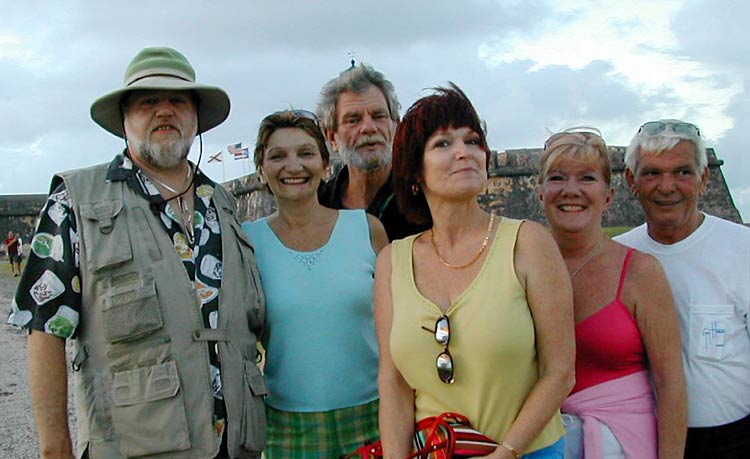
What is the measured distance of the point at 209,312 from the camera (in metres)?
2.82

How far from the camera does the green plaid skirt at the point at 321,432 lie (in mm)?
2986

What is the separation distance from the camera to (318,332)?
9.91 ft

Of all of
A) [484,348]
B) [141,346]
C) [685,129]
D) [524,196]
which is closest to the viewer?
[484,348]

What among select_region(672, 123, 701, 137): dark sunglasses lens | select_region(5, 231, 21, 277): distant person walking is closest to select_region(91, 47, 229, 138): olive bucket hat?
select_region(672, 123, 701, 137): dark sunglasses lens

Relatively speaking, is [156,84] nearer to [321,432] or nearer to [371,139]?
[371,139]

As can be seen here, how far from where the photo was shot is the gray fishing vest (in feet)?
8.72

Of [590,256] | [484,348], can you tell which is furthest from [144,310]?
[590,256]

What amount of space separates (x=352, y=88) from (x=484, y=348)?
199 centimetres

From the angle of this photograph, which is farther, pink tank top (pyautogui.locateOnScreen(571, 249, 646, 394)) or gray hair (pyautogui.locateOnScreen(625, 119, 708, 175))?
gray hair (pyautogui.locateOnScreen(625, 119, 708, 175))

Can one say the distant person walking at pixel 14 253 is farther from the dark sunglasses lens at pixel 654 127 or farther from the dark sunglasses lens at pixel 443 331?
the dark sunglasses lens at pixel 443 331

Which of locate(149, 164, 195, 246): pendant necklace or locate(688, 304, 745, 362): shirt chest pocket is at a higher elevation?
locate(149, 164, 195, 246): pendant necklace

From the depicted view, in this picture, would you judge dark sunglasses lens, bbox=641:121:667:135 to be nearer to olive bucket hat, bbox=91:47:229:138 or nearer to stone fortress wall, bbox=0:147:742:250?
olive bucket hat, bbox=91:47:229:138

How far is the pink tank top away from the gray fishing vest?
1.19 meters

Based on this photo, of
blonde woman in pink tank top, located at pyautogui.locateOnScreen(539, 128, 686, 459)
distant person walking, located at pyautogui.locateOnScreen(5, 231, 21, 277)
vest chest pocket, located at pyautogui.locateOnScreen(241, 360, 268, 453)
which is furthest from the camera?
distant person walking, located at pyautogui.locateOnScreen(5, 231, 21, 277)
